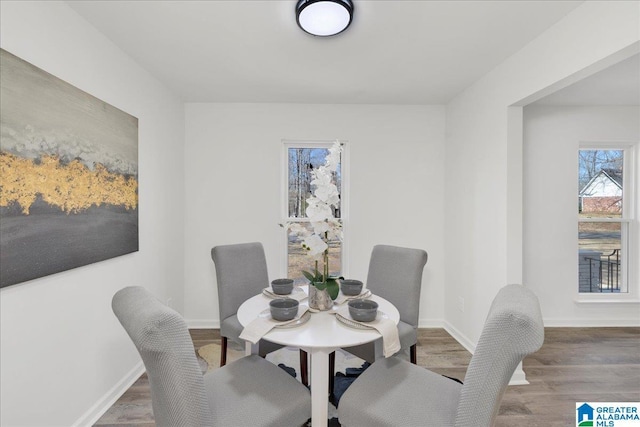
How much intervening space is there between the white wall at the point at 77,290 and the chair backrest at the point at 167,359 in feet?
2.48

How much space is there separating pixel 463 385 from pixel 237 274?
1.69 metres

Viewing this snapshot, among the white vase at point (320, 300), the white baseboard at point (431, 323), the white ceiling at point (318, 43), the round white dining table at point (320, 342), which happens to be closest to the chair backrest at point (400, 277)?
the white vase at point (320, 300)

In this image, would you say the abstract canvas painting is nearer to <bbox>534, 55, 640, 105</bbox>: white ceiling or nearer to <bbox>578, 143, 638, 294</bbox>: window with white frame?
<bbox>534, 55, 640, 105</bbox>: white ceiling

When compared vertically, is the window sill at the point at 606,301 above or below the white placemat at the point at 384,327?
below

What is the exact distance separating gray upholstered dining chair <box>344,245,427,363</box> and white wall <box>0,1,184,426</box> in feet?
5.36

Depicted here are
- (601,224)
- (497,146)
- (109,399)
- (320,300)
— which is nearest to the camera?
(320,300)

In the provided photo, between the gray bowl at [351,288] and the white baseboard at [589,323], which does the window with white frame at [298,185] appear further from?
the white baseboard at [589,323]

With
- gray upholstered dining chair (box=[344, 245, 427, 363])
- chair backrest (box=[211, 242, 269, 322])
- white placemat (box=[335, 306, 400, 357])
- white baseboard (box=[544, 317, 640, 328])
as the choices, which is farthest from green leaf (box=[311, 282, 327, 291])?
white baseboard (box=[544, 317, 640, 328])

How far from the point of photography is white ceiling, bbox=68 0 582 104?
170cm

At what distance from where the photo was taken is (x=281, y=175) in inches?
131

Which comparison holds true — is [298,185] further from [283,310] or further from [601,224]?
[601,224]

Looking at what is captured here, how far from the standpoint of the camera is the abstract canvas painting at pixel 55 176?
134 cm

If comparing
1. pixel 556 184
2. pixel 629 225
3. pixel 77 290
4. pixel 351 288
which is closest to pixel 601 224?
pixel 629 225

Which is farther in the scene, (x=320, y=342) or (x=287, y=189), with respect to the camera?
(x=287, y=189)
